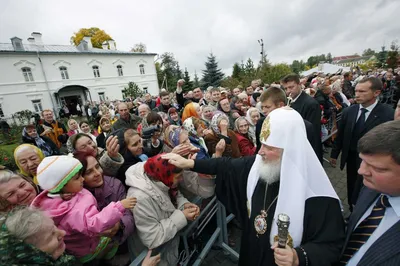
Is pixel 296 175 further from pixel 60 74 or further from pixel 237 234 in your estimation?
pixel 60 74

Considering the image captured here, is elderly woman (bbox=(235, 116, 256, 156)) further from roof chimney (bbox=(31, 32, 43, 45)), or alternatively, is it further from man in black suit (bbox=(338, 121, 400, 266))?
roof chimney (bbox=(31, 32, 43, 45))

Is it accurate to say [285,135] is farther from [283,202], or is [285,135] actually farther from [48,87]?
[48,87]

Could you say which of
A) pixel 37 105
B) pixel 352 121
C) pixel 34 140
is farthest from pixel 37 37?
pixel 352 121

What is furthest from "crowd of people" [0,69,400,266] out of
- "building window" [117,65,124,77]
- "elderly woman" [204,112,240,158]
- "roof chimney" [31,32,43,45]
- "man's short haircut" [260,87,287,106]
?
"roof chimney" [31,32,43,45]

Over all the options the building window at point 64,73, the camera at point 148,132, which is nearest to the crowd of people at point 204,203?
the camera at point 148,132

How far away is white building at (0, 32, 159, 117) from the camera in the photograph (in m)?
23.7

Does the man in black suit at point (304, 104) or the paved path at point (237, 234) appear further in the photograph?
the man in black suit at point (304, 104)

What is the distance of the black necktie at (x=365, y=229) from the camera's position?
1.31 metres

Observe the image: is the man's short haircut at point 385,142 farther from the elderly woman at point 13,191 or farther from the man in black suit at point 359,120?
the elderly woman at point 13,191

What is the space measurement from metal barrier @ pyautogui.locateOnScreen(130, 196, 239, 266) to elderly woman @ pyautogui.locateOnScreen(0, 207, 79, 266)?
71cm

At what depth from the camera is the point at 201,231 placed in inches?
104

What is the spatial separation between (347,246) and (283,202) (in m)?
0.59

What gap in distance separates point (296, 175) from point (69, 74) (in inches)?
1313

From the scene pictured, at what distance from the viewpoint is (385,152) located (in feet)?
3.66
